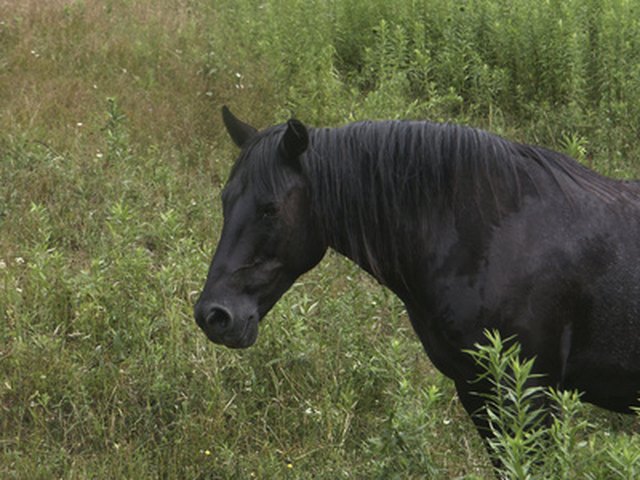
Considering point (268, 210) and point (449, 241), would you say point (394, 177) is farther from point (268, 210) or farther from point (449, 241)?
point (268, 210)

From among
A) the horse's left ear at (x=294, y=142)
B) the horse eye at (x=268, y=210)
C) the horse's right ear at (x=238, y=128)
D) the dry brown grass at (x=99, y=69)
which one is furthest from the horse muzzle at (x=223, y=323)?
the dry brown grass at (x=99, y=69)

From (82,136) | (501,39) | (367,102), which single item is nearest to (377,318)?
(367,102)

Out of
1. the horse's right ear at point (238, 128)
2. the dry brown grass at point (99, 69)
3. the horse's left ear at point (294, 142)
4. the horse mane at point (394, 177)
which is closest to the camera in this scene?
the horse's left ear at point (294, 142)

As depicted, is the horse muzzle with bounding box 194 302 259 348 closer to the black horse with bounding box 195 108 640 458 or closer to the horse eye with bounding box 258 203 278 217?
the black horse with bounding box 195 108 640 458

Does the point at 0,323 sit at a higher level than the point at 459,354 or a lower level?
lower

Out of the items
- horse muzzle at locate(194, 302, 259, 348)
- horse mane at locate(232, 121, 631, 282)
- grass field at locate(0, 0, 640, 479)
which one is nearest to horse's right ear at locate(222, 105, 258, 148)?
horse mane at locate(232, 121, 631, 282)

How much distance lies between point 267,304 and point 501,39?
211 inches

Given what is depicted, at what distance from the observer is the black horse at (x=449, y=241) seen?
3.74 metres

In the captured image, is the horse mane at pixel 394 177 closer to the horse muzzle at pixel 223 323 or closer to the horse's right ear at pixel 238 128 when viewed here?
the horse's right ear at pixel 238 128

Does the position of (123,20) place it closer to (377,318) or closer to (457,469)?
(377,318)

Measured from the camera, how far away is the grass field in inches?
183

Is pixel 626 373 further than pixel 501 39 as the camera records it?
No

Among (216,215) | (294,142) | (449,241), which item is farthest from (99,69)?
(449,241)

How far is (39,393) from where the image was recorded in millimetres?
4980
